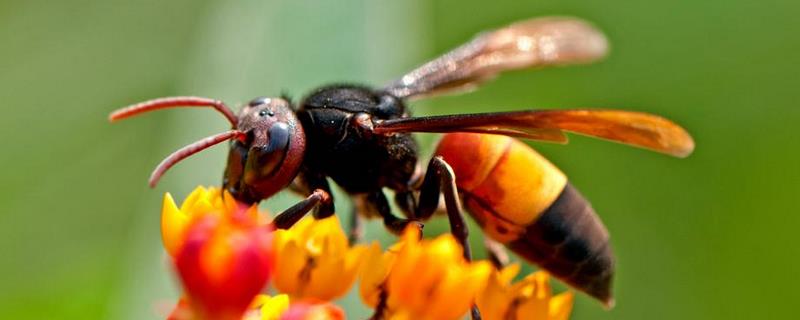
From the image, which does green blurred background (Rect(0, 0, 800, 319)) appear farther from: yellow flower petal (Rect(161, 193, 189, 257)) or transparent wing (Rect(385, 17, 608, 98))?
yellow flower petal (Rect(161, 193, 189, 257))

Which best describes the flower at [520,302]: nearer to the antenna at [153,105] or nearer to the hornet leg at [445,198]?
the hornet leg at [445,198]

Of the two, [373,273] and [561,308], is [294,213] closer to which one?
[373,273]

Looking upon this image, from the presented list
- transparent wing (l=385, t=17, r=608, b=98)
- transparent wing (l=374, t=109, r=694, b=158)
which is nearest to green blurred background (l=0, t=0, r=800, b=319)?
transparent wing (l=385, t=17, r=608, b=98)

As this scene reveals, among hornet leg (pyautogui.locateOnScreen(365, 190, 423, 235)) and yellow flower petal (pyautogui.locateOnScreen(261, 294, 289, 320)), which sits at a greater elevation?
yellow flower petal (pyautogui.locateOnScreen(261, 294, 289, 320))

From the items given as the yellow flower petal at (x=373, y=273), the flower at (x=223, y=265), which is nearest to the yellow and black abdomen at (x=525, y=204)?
the yellow flower petal at (x=373, y=273)

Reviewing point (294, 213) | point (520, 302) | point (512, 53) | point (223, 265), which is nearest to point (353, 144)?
point (294, 213)
